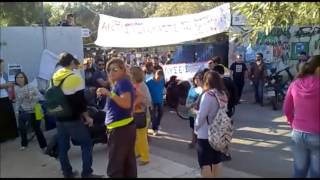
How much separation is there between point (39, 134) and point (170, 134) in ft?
9.19

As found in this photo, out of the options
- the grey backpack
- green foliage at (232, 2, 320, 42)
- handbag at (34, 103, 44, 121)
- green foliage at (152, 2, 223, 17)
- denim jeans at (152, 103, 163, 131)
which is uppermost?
green foliage at (152, 2, 223, 17)

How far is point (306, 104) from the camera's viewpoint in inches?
183

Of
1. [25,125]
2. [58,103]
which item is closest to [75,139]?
[58,103]

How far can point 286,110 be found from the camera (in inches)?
197

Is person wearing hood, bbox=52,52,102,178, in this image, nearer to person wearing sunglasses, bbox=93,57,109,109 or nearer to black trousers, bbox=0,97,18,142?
person wearing sunglasses, bbox=93,57,109,109

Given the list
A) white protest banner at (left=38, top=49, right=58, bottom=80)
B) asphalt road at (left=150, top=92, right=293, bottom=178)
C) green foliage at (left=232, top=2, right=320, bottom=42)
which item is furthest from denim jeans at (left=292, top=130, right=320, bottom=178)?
white protest banner at (left=38, top=49, right=58, bottom=80)

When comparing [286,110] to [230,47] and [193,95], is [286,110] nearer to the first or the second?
[193,95]

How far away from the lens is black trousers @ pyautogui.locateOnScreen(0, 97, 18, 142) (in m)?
8.80

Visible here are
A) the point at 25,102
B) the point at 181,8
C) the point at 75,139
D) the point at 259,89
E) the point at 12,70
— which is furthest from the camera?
the point at 181,8

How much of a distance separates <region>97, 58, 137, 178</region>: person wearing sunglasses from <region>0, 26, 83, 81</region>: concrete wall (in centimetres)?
547

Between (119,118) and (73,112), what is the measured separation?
3.13 ft

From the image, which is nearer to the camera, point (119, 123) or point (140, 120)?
point (119, 123)

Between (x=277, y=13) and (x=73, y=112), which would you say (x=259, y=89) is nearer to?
(x=277, y=13)

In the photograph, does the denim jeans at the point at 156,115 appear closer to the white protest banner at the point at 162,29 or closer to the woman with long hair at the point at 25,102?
the woman with long hair at the point at 25,102
